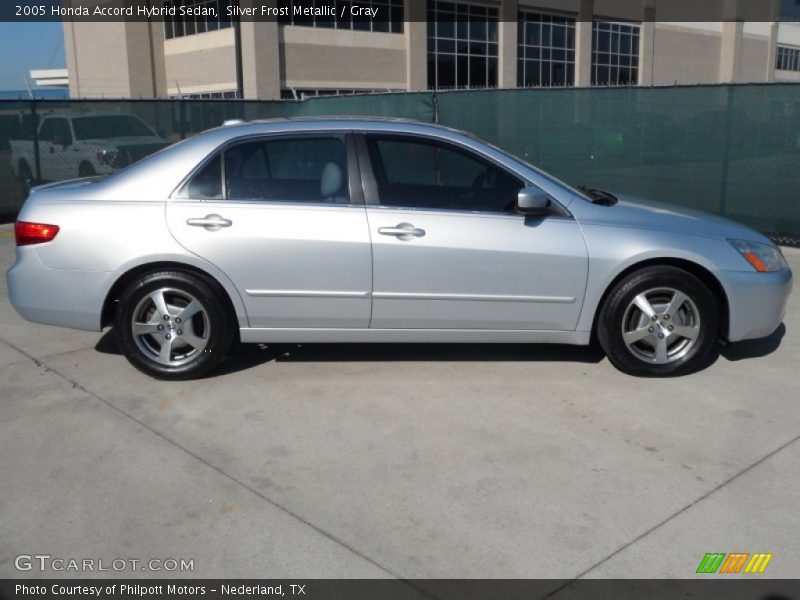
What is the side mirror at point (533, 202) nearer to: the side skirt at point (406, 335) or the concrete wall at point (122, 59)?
the side skirt at point (406, 335)

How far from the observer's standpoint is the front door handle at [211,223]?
5.32 meters

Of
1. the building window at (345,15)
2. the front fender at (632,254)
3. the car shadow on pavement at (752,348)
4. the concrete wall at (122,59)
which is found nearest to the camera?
the front fender at (632,254)

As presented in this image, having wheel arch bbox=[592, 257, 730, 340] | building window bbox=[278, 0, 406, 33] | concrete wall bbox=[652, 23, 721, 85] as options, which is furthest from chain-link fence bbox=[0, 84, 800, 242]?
concrete wall bbox=[652, 23, 721, 85]

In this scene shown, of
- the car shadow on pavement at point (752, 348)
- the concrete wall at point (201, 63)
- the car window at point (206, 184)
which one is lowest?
the car shadow on pavement at point (752, 348)

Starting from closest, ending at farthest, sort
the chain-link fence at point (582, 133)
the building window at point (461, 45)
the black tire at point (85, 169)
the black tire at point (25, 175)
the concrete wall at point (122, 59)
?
1. the chain-link fence at point (582, 133)
2. the black tire at point (25, 175)
3. the black tire at point (85, 169)
4. the building window at point (461, 45)
5. the concrete wall at point (122, 59)

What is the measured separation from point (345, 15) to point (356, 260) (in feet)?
88.4

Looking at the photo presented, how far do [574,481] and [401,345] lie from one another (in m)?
2.39

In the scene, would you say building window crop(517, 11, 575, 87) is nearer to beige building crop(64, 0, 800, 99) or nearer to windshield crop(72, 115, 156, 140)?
beige building crop(64, 0, 800, 99)

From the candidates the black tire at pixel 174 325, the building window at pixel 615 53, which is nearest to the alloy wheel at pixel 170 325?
the black tire at pixel 174 325

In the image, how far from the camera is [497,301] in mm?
5387

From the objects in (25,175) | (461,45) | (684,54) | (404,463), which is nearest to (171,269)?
(404,463)

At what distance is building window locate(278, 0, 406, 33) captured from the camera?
2922cm

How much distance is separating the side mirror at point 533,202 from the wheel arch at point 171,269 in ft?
6.11

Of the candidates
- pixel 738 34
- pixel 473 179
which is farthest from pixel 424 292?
pixel 738 34
